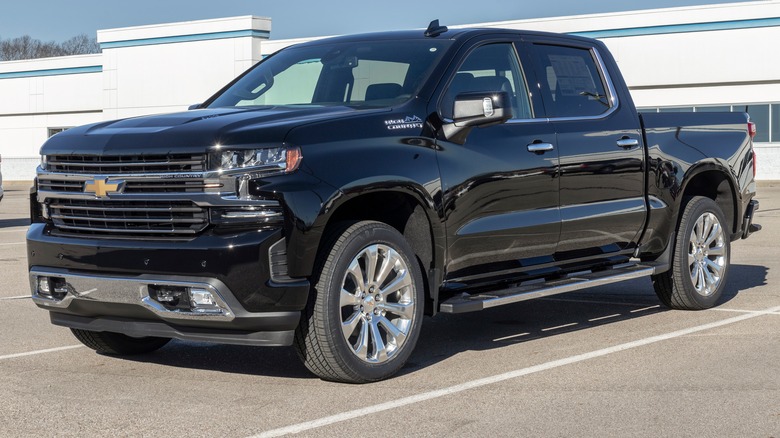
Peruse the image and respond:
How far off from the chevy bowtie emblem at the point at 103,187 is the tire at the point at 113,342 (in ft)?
4.05

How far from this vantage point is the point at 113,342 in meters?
7.26

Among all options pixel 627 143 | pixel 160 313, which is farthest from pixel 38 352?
pixel 627 143

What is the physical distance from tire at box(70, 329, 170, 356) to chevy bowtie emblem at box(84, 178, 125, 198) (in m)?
1.24

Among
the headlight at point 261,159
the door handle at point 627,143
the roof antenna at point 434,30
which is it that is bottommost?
the door handle at point 627,143

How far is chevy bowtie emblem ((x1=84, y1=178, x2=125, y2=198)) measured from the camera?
618 cm

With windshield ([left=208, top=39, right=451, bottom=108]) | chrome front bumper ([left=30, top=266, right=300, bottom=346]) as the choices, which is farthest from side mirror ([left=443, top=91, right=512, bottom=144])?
chrome front bumper ([left=30, top=266, right=300, bottom=346])

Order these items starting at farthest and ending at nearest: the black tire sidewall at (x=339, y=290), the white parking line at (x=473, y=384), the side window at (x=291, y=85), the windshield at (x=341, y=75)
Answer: the side window at (x=291, y=85) → the windshield at (x=341, y=75) → the black tire sidewall at (x=339, y=290) → the white parking line at (x=473, y=384)

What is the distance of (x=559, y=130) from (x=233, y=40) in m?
37.8

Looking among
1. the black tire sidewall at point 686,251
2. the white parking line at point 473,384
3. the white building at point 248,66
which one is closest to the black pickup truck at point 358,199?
the black tire sidewall at point 686,251

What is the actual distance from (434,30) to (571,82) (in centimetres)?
119

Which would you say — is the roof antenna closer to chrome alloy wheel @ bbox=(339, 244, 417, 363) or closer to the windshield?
the windshield

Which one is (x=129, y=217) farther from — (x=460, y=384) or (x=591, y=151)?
(x=591, y=151)

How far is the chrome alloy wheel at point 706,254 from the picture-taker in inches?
364

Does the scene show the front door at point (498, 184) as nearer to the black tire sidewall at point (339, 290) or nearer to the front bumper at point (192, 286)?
the black tire sidewall at point (339, 290)
